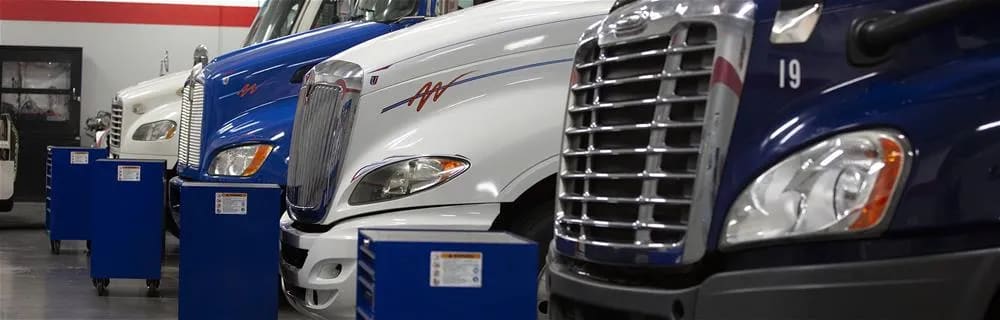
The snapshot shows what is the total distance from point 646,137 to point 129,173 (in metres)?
7.11

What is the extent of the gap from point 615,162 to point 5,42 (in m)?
17.4

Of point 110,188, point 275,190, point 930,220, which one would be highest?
point 930,220

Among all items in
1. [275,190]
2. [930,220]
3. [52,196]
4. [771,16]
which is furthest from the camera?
[52,196]

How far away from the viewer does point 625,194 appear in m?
3.72

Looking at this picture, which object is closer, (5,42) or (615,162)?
(615,162)

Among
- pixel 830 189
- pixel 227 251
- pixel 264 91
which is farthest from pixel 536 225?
pixel 264 91

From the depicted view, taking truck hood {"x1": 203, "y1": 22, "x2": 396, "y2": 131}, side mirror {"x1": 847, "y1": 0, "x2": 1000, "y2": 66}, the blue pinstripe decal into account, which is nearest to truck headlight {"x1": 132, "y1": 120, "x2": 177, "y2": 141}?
truck hood {"x1": 203, "y1": 22, "x2": 396, "y2": 131}

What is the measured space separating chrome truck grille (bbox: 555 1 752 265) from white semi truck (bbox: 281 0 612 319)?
6.06 feet

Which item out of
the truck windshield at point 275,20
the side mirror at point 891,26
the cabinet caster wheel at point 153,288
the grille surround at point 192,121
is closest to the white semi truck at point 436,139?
the side mirror at point 891,26

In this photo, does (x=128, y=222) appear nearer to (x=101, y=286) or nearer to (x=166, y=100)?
(x=101, y=286)

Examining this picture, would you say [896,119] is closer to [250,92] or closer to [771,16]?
[771,16]

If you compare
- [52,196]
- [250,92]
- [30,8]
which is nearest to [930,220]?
[250,92]

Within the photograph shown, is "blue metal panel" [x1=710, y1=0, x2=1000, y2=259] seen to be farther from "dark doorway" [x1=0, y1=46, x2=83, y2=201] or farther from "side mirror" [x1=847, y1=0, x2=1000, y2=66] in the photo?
"dark doorway" [x1=0, y1=46, x2=83, y2=201]

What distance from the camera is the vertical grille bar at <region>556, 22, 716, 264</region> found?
347 centimetres
